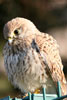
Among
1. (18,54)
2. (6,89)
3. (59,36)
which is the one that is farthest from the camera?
(59,36)

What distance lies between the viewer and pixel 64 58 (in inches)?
460

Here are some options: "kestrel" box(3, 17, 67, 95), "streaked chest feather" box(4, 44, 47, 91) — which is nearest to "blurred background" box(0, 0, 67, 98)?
"kestrel" box(3, 17, 67, 95)

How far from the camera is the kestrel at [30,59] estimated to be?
8844 millimetres

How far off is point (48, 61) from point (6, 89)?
2.20m

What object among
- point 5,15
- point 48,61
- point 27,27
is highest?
point 5,15

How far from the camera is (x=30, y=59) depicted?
28.8 ft

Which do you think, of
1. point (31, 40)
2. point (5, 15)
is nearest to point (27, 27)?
point (31, 40)

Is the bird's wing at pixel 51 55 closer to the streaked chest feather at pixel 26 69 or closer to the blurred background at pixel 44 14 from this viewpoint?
the streaked chest feather at pixel 26 69

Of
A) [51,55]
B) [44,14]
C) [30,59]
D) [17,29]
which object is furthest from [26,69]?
[44,14]

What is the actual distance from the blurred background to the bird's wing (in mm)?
2352

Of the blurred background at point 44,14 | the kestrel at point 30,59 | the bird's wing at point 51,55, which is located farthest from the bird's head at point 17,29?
the blurred background at point 44,14

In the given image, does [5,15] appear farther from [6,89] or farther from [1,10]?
[6,89]

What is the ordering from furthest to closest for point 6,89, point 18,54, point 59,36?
point 59,36 → point 6,89 → point 18,54

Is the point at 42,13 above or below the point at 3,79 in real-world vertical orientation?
above
